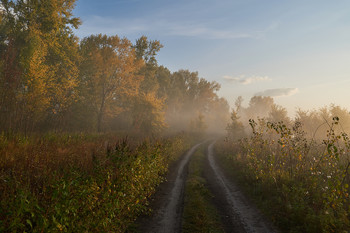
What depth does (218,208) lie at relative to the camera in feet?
26.8

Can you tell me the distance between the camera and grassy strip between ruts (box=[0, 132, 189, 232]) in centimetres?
355

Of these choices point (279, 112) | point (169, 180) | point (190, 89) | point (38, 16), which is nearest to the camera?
point (169, 180)

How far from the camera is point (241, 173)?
43.0ft

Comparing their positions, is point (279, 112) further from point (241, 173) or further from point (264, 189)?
point (264, 189)

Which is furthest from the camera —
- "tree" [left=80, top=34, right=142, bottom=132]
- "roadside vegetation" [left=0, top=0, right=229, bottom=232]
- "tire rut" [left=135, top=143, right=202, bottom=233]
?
"tree" [left=80, top=34, right=142, bottom=132]

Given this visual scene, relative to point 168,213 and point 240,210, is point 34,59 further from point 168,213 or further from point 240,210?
point 240,210

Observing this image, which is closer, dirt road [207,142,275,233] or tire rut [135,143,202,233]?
tire rut [135,143,202,233]

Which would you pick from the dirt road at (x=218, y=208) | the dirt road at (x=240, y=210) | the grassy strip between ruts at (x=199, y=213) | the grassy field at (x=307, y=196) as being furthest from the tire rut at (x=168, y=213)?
the grassy field at (x=307, y=196)

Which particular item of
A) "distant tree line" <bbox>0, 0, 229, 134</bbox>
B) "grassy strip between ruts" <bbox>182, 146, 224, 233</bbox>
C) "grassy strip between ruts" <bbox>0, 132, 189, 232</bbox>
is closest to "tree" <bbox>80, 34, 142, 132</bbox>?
"distant tree line" <bbox>0, 0, 229, 134</bbox>

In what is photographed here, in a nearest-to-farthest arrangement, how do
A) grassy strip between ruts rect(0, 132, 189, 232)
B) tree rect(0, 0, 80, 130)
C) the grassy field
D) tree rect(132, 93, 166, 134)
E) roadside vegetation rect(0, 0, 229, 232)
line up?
grassy strip between ruts rect(0, 132, 189, 232)
roadside vegetation rect(0, 0, 229, 232)
the grassy field
tree rect(0, 0, 80, 130)
tree rect(132, 93, 166, 134)

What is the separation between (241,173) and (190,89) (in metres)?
65.1

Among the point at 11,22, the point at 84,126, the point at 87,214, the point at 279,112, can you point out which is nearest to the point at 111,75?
the point at 84,126

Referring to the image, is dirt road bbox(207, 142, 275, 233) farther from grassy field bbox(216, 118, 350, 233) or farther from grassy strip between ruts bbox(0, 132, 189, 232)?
grassy strip between ruts bbox(0, 132, 189, 232)

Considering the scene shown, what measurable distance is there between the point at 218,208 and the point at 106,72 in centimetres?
2850
